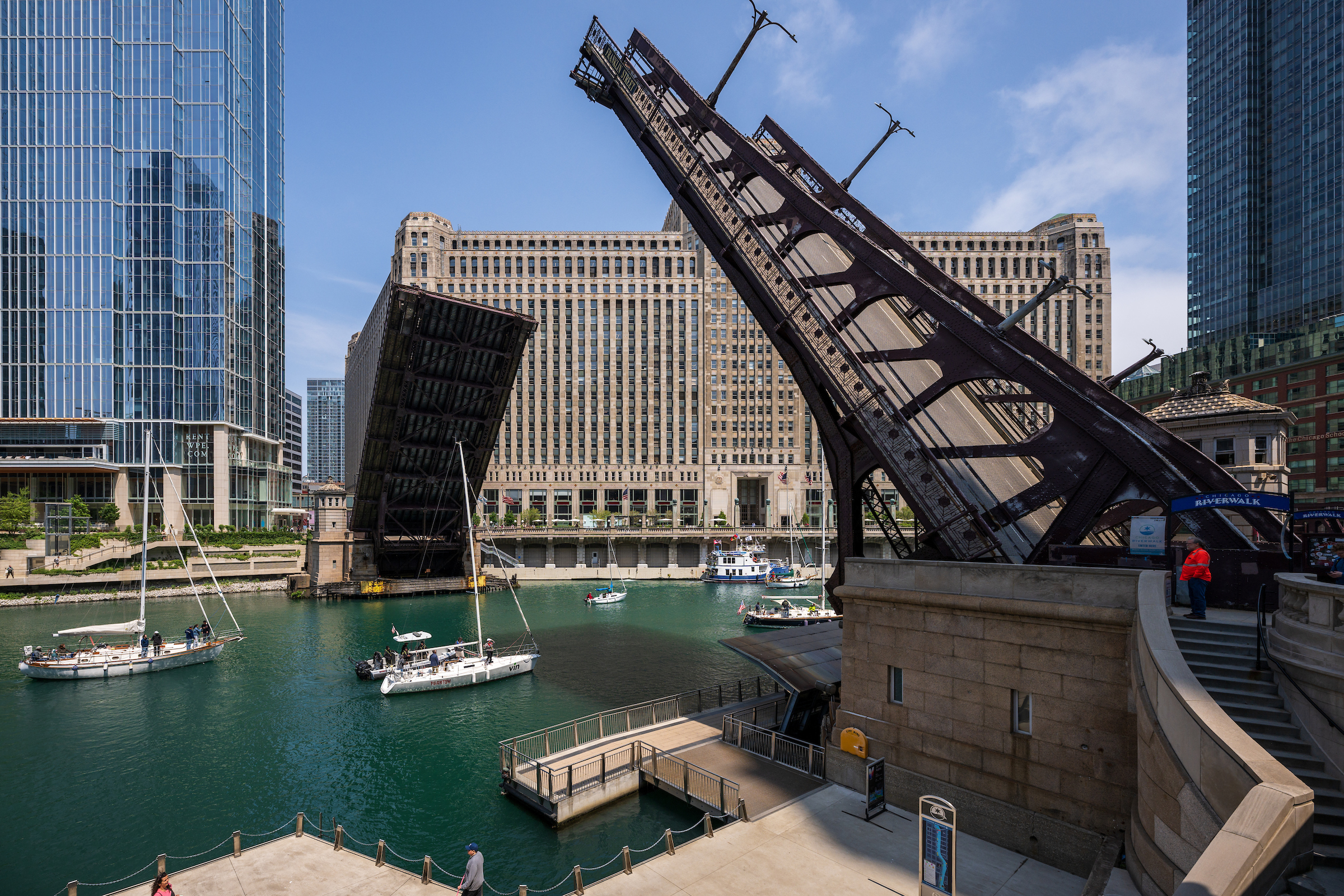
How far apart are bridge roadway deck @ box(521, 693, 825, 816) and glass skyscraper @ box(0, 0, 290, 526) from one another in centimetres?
8053

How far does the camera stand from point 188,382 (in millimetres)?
85688

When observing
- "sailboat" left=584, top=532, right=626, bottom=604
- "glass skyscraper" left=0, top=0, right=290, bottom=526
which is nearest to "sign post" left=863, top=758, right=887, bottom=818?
"sailboat" left=584, top=532, right=626, bottom=604

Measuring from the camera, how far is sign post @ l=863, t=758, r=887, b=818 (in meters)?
14.8

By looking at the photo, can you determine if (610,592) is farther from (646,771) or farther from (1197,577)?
(1197,577)

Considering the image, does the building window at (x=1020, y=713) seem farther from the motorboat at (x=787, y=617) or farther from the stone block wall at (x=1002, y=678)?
the motorboat at (x=787, y=617)

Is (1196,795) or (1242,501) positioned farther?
(1242,501)

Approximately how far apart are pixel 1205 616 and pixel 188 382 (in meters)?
101

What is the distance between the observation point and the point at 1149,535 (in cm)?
1402

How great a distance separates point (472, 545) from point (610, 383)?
6908cm

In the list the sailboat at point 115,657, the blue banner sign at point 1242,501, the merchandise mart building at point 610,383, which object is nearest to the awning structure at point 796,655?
the blue banner sign at point 1242,501

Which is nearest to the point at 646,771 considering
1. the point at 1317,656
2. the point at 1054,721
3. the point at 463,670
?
the point at 1054,721

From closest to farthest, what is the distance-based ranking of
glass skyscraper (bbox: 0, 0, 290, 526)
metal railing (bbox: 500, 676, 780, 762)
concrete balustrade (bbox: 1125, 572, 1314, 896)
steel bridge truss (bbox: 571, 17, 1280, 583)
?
concrete balustrade (bbox: 1125, 572, 1314, 896) < steel bridge truss (bbox: 571, 17, 1280, 583) < metal railing (bbox: 500, 676, 780, 762) < glass skyscraper (bbox: 0, 0, 290, 526)

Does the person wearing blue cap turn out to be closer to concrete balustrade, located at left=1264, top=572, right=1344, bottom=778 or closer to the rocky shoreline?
concrete balustrade, located at left=1264, top=572, right=1344, bottom=778

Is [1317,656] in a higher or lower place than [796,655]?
higher
